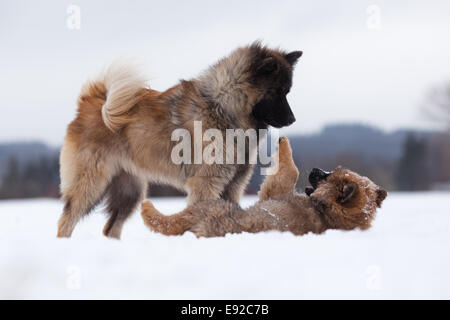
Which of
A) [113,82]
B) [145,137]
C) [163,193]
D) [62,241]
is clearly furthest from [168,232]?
[163,193]

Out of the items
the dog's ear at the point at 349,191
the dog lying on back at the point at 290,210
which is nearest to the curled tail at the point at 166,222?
the dog lying on back at the point at 290,210

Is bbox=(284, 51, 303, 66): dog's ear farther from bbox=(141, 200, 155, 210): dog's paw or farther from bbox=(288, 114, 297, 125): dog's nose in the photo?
bbox=(141, 200, 155, 210): dog's paw

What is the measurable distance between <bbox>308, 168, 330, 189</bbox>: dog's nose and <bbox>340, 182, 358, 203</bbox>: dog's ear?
14.2 inches

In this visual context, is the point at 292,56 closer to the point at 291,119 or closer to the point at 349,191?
the point at 291,119

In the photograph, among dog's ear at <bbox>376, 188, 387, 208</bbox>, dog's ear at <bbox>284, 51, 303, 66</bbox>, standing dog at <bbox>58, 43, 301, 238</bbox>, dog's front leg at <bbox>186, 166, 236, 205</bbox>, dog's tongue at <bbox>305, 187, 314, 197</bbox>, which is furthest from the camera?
dog's ear at <bbox>284, 51, 303, 66</bbox>

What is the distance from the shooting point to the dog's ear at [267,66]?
14.3ft

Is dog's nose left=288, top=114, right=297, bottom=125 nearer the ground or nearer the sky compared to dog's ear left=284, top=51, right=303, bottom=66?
nearer the ground

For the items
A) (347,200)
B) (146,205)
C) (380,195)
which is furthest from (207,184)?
(380,195)

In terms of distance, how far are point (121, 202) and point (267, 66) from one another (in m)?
2.06

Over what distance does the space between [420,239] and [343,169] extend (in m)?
0.90

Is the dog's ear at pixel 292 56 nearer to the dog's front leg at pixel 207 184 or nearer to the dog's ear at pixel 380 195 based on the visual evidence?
the dog's front leg at pixel 207 184

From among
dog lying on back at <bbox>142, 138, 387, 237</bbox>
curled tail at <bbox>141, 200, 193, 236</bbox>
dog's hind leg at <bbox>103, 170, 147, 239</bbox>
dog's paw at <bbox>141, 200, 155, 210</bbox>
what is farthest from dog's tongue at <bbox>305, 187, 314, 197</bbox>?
dog's hind leg at <bbox>103, 170, 147, 239</bbox>

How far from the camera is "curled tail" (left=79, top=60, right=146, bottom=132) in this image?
14.5 ft

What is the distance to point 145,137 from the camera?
14.6 feet
